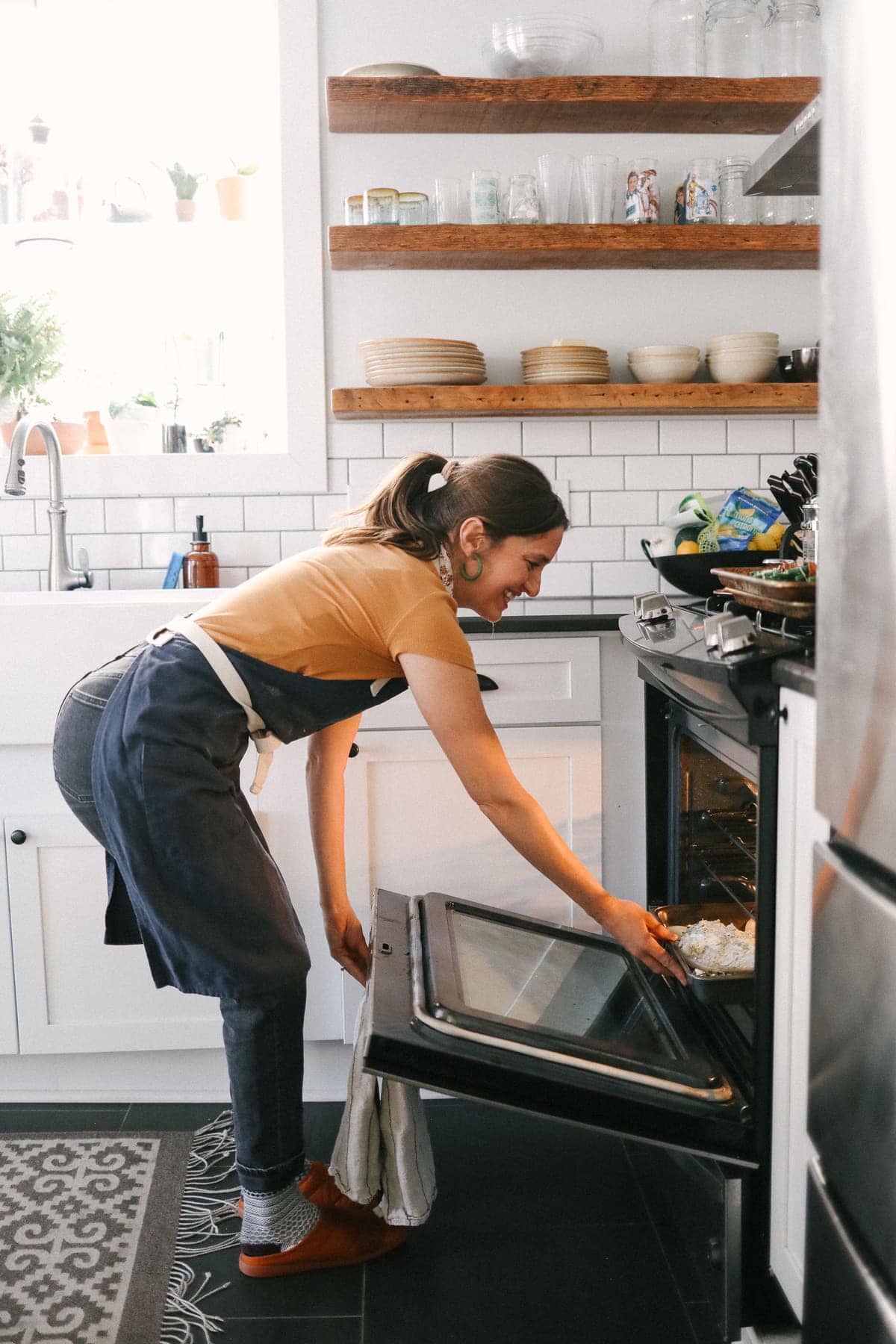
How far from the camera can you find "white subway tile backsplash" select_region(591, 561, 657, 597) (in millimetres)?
2889

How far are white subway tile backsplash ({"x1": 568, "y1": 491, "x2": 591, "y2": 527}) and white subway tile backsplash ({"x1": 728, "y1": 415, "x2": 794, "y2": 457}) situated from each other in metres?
0.38

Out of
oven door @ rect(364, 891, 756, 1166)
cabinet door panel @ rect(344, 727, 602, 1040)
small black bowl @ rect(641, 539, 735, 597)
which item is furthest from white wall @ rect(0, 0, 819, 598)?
oven door @ rect(364, 891, 756, 1166)

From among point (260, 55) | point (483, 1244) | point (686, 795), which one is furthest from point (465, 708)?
point (260, 55)

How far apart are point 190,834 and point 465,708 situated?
16.6 inches

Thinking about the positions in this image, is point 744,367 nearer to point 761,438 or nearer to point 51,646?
point 761,438

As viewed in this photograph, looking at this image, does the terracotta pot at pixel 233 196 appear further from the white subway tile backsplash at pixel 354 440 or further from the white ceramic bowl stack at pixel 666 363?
the white ceramic bowl stack at pixel 666 363

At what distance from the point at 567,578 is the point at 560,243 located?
78 centimetres

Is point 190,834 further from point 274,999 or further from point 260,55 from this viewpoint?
point 260,55

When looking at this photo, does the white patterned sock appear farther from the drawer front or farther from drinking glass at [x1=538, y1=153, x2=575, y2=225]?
drinking glass at [x1=538, y1=153, x2=575, y2=225]

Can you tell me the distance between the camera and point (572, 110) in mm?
2678

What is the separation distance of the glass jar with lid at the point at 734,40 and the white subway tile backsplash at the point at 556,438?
34.3 inches

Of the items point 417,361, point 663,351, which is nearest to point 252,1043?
point 417,361

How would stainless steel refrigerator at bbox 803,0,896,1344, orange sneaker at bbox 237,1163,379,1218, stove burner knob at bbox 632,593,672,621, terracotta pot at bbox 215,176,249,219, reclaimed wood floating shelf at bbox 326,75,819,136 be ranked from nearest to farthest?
stainless steel refrigerator at bbox 803,0,896,1344 → stove burner knob at bbox 632,593,672,621 → orange sneaker at bbox 237,1163,379,1218 → reclaimed wood floating shelf at bbox 326,75,819,136 → terracotta pot at bbox 215,176,249,219

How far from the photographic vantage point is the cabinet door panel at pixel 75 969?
2246 mm
